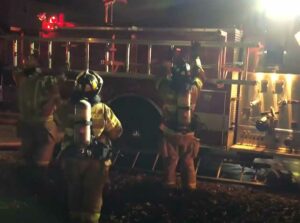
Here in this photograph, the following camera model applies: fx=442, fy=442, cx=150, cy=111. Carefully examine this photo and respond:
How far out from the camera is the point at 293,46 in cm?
667

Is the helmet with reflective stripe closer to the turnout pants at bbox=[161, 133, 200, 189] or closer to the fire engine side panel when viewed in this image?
the turnout pants at bbox=[161, 133, 200, 189]

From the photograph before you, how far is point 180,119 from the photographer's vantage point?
5.50 metres

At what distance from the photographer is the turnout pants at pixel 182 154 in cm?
563

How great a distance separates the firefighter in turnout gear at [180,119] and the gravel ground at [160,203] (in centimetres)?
35

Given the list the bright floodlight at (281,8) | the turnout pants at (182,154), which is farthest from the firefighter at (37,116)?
the bright floodlight at (281,8)

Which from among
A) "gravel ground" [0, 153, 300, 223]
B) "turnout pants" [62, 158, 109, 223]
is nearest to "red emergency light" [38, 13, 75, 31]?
"gravel ground" [0, 153, 300, 223]

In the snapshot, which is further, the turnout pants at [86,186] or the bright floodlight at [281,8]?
the bright floodlight at [281,8]

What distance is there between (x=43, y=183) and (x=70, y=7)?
541 inches

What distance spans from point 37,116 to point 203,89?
236 centimetres

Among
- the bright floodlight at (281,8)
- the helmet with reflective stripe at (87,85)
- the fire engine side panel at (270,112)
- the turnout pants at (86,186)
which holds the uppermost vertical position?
the bright floodlight at (281,8)

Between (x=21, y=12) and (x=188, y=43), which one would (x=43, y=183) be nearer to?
(x=188, y=43)

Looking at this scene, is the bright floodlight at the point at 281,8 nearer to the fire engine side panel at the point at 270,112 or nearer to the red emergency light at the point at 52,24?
the fire engine side panel at the point at 270,112

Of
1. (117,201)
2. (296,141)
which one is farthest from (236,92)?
(117,201)

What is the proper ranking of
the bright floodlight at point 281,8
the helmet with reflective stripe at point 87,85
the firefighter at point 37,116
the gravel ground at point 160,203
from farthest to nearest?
1. the bright floodlight at point 281,8
2. the firefighter at point 37,116
3. the gravel ground at point 160,203
4. the helmet with reflective stripe at point 87,85
